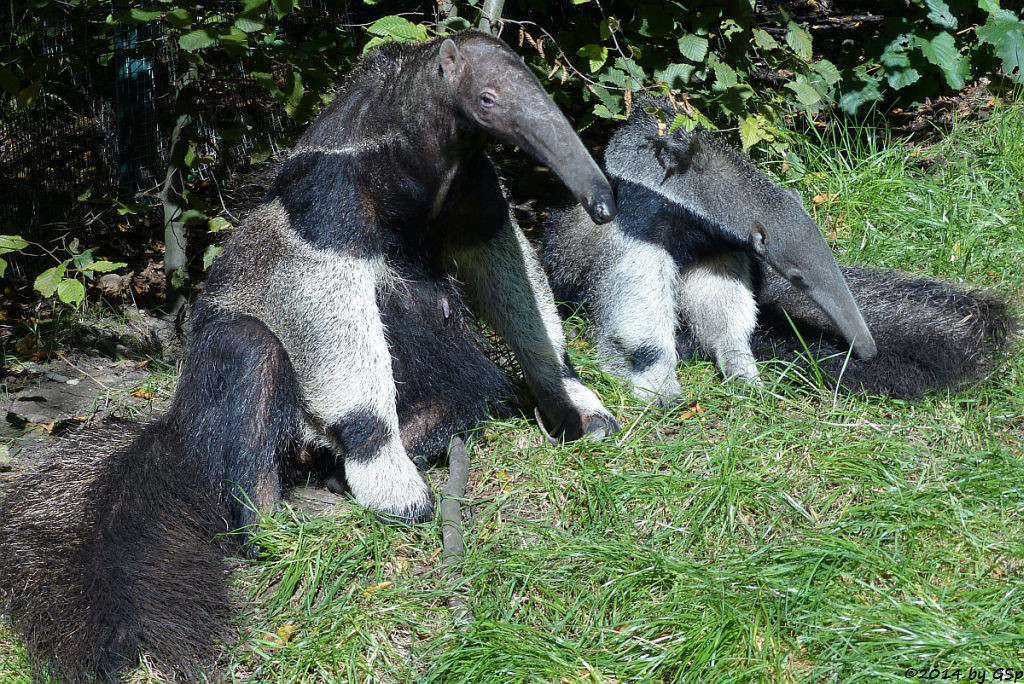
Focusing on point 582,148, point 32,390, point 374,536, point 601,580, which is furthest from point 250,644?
point 32,390

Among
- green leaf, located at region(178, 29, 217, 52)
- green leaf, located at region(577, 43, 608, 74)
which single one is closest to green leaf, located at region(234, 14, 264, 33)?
green leaf, located at region(178, 29, 217, 52)

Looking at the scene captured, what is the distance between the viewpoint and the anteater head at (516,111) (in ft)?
11.2

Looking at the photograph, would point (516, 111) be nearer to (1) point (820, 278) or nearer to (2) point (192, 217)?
(1) point (820, 278)

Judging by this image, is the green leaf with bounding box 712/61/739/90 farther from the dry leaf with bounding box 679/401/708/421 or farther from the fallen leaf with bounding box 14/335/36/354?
the fallen leaf with bounding box 14/335/36/354

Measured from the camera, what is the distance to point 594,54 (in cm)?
536

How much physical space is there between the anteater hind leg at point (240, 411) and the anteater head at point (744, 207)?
2.29 metres

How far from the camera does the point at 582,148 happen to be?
342 centimetres

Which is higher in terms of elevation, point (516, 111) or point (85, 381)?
point (516, 111)

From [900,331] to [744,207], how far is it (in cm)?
105

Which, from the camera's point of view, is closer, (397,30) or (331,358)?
(331,358)

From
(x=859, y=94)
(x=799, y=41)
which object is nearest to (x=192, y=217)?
(x=799, y=41)

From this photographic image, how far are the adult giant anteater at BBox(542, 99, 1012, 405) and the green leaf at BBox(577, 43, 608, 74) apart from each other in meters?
0.40

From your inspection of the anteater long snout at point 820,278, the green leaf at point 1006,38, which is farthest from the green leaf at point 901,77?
the anteater long snout at point 820,278

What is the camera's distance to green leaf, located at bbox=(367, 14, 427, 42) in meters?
4.48
